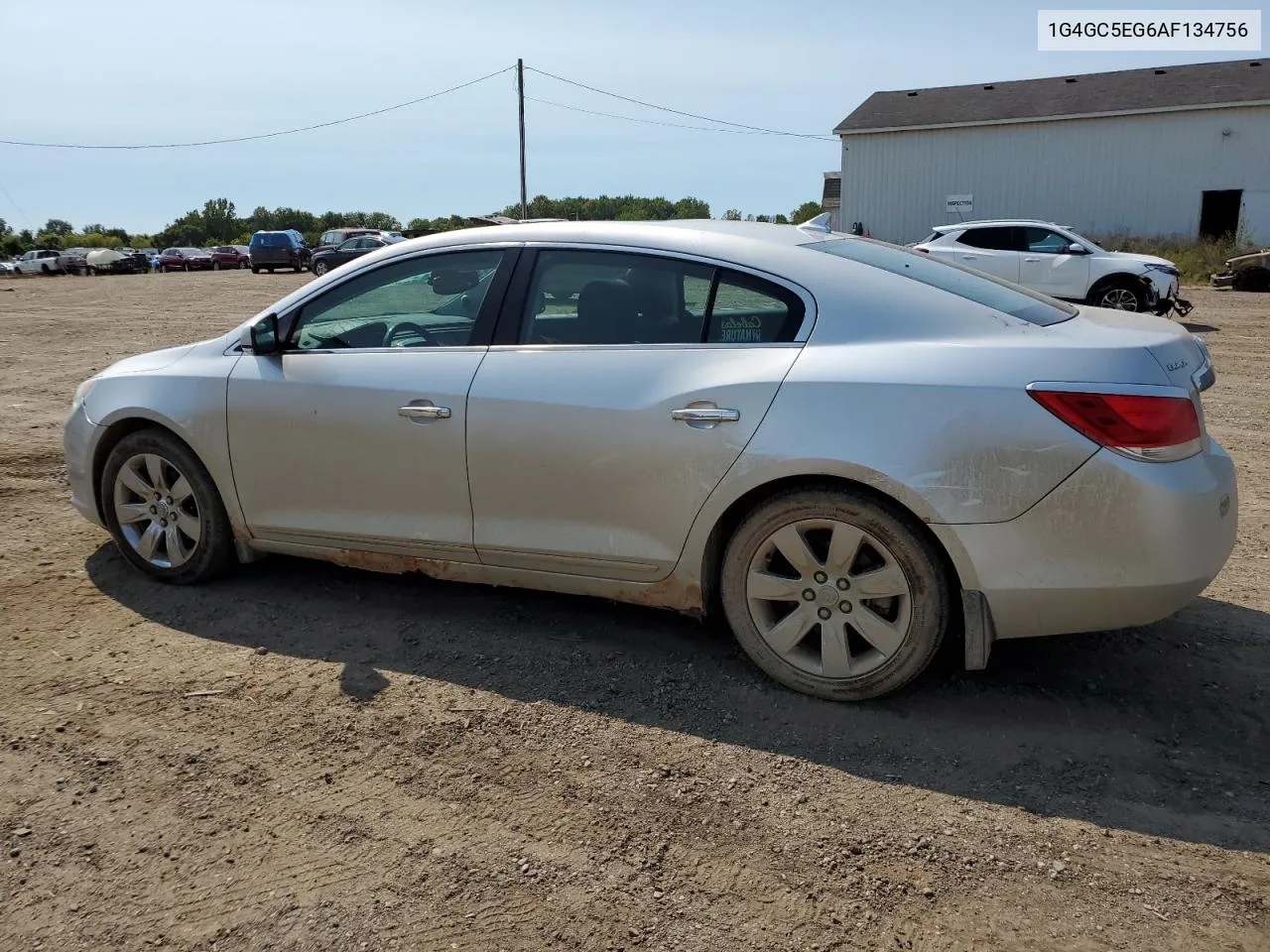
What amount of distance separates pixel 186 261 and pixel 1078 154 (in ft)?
146

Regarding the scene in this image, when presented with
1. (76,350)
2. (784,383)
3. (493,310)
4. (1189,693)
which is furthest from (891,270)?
(76,350)

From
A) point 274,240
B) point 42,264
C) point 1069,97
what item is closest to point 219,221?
point 42,264

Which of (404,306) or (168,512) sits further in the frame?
(168,512)

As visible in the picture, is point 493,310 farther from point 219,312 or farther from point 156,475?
point 219,312

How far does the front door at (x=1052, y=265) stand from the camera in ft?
51.5

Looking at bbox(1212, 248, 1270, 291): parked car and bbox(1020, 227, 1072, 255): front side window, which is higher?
bbox(1020, 227, 1072, 255): front side window

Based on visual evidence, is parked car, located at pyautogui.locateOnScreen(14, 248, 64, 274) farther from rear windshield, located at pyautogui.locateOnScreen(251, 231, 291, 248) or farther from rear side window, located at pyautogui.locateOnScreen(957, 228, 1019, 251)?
rear side window, located at pyautogui.locateOnScreen(957, 228, 1019, 251)

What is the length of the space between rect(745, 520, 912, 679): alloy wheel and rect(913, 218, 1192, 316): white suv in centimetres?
1297

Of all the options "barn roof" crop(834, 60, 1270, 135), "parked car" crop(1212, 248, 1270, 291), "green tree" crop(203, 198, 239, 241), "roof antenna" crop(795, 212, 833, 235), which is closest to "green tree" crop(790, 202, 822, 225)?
"barn roof" crop(834, 60, 1270, 135)

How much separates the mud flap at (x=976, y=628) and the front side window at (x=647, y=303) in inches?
41.3

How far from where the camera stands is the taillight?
3.06m

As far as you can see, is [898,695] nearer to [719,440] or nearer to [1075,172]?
[719,440]

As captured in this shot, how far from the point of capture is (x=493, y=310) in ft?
13.3

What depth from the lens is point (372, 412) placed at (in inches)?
160
